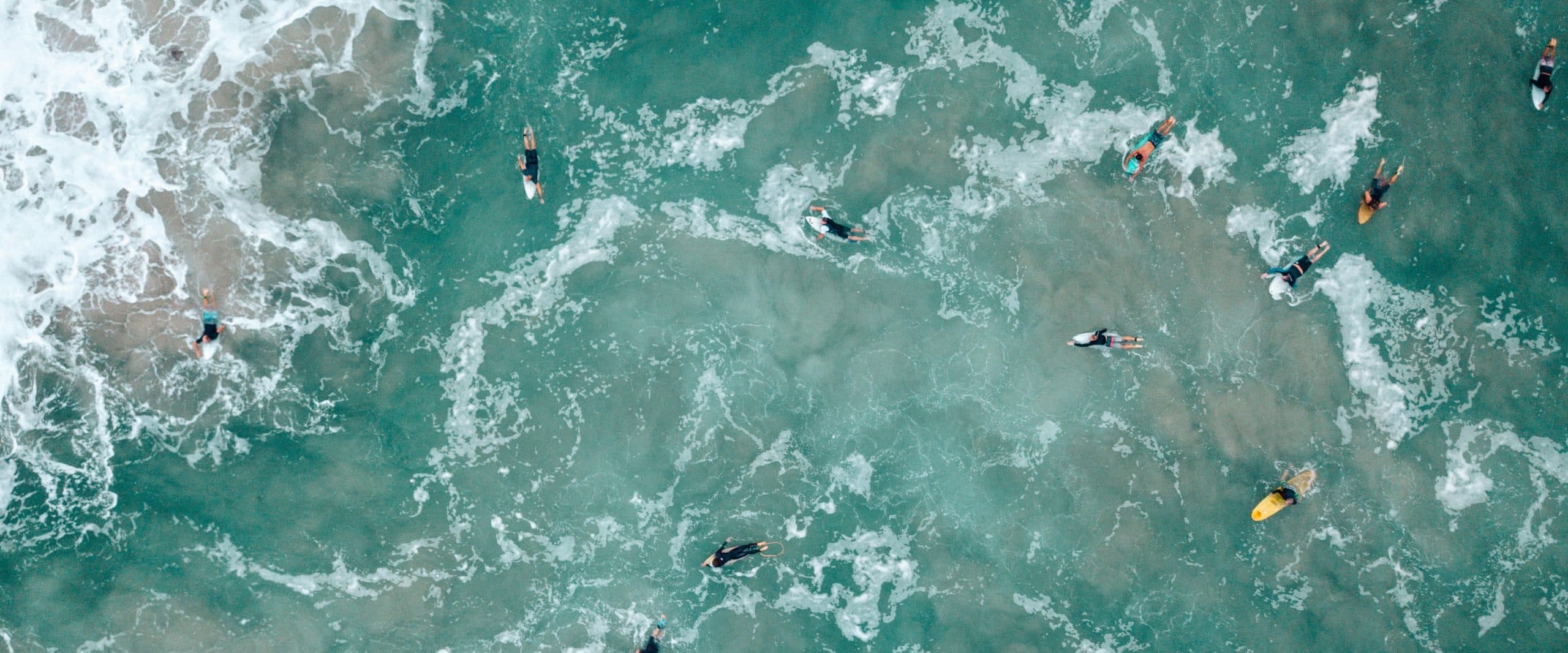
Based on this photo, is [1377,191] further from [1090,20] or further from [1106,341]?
[1090,20]

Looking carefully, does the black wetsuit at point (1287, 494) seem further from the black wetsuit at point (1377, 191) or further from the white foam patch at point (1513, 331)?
the black wetsuit at point (1377, 191)

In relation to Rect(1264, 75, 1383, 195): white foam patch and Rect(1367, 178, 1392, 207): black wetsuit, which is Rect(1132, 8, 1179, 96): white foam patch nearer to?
Rect(1264, 75, 1383, 195): white foam patch

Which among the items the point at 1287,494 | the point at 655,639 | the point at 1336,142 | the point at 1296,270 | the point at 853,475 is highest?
the point at 1336,142

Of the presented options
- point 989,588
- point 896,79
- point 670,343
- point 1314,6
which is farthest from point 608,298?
point 1314,6

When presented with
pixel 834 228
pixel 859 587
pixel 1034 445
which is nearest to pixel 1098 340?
pixel 1034 445

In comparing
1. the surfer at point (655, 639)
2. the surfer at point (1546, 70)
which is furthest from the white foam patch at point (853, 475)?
the surfer at point (1546, 70)
